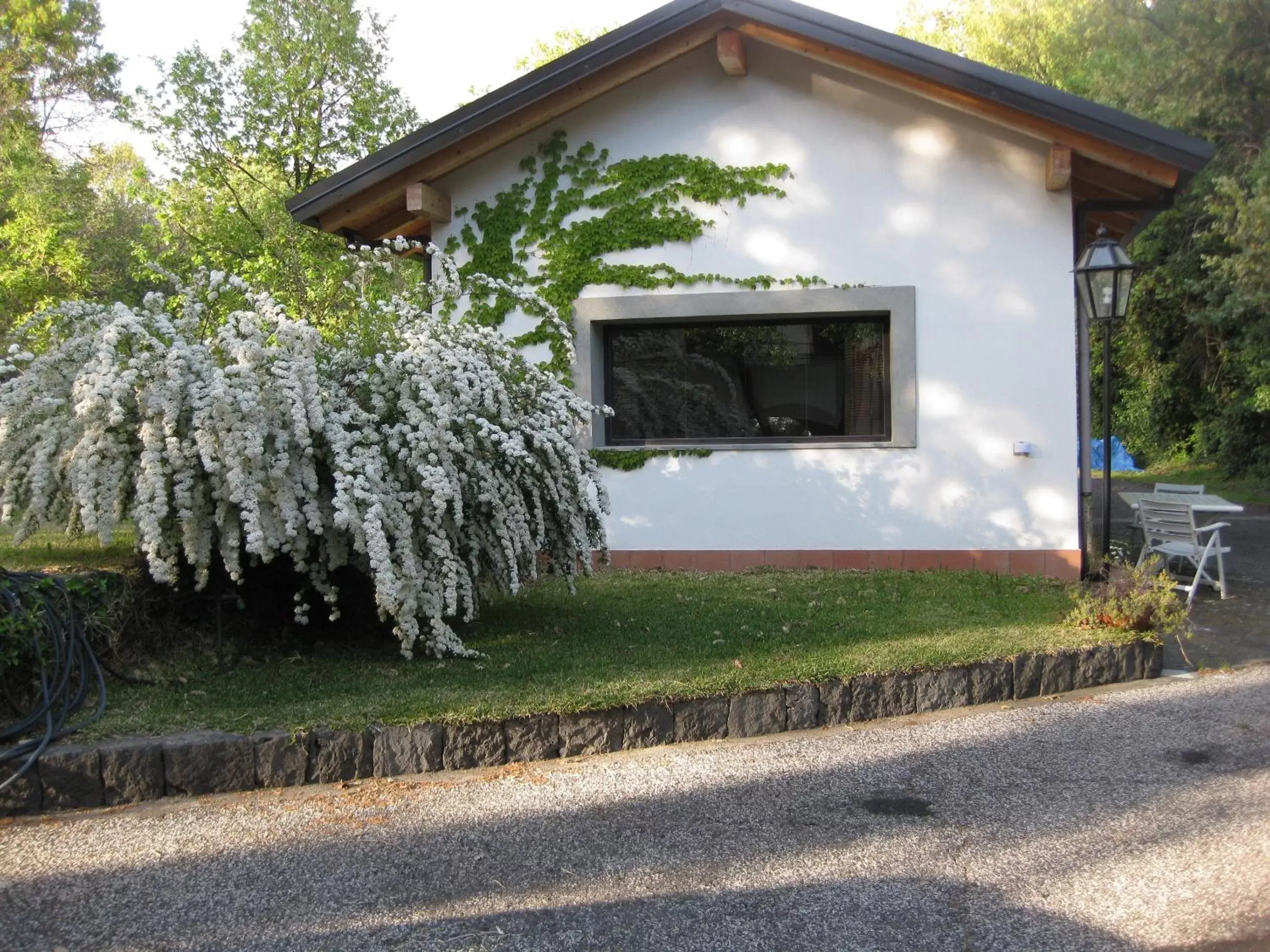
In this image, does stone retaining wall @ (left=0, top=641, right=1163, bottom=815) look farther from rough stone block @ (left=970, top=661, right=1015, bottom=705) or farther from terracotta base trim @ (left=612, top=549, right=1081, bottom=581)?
terracotta base trim @ (left=612, top=549, right=1081, bottom=581)

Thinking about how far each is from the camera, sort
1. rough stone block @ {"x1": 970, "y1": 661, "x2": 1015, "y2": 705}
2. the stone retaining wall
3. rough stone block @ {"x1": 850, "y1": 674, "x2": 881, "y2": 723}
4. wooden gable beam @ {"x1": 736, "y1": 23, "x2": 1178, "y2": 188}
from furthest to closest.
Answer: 1. wooden gable beam @ {"x1": 736, "y1": 23, "x2": 1178, "y2": 188}
2. rough stone block @ {"x1": 970, "y1": 661, "x2": 1015, "y2": 705}
3. rough stone block @ {"x1": 850, "y1": 674, "x2": 881, "y2": 723}
4. the stone retaining wall

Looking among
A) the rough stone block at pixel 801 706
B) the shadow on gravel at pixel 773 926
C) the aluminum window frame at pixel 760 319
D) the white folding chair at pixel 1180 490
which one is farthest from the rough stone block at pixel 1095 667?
the white folding chair at pixel 1180 490

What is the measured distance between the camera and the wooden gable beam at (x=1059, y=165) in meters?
8.82

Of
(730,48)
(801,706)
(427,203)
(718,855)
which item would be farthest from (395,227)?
(718,855)

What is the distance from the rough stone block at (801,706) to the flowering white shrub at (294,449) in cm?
163

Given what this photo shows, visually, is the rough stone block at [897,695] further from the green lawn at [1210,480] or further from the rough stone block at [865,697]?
the green lawn at [1210,480]

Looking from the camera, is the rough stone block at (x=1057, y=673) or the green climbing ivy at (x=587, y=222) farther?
the green climbing ivy at (x=587, y=222)

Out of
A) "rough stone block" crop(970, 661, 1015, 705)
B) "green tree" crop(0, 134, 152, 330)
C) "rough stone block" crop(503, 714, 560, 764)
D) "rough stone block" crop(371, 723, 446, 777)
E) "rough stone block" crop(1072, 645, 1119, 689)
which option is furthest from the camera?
"green tree" crop(0, 134, 152, 330)

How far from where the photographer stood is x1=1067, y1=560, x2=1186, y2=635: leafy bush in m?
6.54

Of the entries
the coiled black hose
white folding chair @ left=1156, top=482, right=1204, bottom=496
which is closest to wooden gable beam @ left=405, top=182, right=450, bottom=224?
the coiled black hose

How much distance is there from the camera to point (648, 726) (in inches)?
210

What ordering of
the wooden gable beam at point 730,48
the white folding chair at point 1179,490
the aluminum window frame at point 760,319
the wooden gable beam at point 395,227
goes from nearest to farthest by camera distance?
the wooden gable beam at point 730,48 → the aluminum window frame at point 760,319 → the white folding chair at point 1179,490 → the wooden gable beam at point 395,227

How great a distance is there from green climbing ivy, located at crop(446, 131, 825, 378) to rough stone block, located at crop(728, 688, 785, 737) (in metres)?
5.10

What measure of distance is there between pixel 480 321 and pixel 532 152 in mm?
1687
